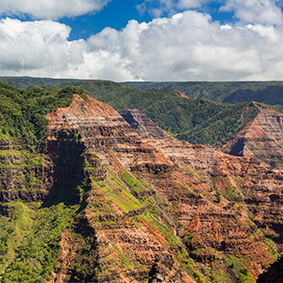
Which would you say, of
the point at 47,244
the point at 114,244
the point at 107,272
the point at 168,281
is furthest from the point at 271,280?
the point at 47,244

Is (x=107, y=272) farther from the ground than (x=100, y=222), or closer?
closer

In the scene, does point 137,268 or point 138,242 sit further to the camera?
point 138,242

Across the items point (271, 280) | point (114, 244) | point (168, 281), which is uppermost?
point (271, 280)

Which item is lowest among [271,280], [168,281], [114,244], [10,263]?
[10,263]

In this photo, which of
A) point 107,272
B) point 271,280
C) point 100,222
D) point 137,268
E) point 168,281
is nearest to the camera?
point 271,280

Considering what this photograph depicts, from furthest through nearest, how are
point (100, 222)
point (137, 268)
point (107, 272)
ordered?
point (100, 222) < point (137, 268) < point (107, 272)

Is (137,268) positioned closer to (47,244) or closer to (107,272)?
(107,272)

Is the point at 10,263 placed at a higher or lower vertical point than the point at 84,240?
lower

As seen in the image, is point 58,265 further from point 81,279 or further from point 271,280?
point 271,280

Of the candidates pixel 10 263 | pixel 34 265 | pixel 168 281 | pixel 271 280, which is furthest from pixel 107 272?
pixel 271 280
